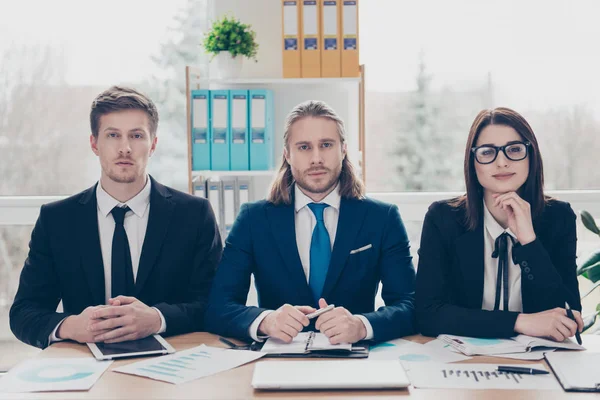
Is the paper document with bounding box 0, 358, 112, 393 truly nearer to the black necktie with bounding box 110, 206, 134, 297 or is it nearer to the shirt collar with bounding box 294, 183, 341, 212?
the black necktie with bounding box 110, 206, 134, 297

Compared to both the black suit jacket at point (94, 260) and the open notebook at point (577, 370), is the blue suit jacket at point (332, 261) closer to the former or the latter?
the black suit jacket at point (94, 260)

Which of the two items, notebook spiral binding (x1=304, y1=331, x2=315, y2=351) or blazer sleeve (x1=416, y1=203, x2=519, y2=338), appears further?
blazer sleeve (x1=416, y1=203, x2=519, y2=338)

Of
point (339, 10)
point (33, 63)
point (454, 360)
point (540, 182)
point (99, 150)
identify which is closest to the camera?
point (454, 360)

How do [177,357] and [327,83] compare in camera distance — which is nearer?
[177,357]

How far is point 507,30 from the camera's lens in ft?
13.4

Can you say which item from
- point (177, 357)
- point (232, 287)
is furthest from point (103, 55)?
point (177, 357)

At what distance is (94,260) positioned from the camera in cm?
214

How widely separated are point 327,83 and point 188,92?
2.34ft

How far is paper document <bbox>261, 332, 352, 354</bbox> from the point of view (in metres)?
1.66

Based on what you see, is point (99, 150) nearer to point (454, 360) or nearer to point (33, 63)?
point (454, 360)

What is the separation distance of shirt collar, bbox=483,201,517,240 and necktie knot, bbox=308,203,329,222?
0.51m

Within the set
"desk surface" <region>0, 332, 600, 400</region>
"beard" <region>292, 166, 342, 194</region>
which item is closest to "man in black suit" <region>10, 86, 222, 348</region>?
"beard" <region>292, 166, 342, 194</region>

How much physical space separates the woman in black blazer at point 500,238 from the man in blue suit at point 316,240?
0.43ft

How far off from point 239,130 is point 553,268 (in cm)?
186
